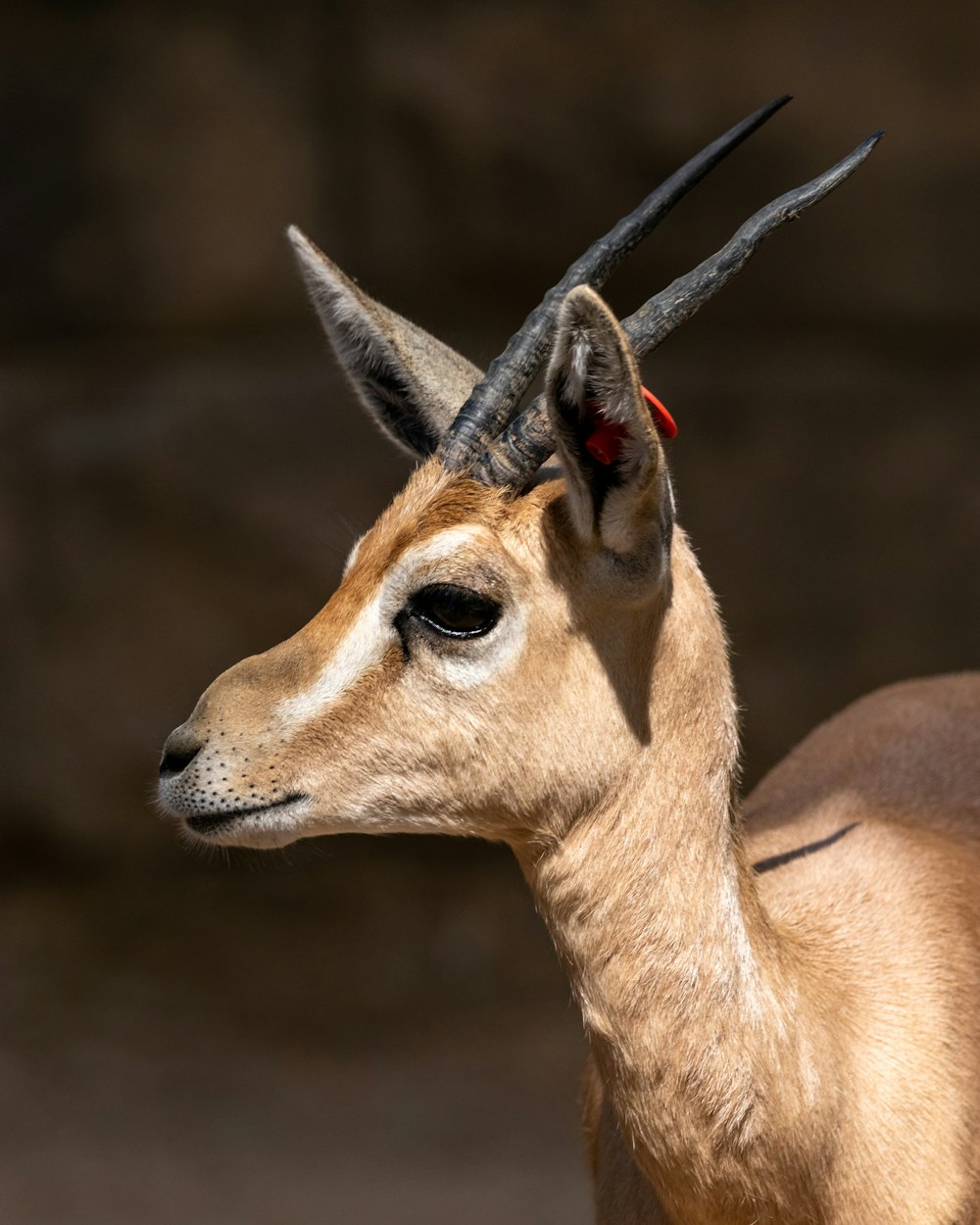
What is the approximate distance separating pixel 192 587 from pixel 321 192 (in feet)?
5.15

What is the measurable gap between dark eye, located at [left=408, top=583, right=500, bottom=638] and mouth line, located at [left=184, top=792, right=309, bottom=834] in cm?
36

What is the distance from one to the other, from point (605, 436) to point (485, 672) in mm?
421

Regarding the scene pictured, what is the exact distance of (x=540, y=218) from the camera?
5555 mm

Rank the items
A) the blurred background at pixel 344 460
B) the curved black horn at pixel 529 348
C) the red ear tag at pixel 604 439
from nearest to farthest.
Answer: the red ear tag at pixel 604 439 → the curved black horn at pixel 529 348 → the blurred background at pixel 344 460

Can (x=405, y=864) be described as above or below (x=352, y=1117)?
above

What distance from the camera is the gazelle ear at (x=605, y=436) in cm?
212

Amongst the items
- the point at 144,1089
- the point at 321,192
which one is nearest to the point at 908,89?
the point at 321,192

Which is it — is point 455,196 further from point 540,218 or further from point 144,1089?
point 144,1089

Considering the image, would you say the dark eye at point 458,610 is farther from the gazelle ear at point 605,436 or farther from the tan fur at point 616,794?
the gazelle ear at point 605,436

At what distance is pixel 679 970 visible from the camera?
2.39 meters

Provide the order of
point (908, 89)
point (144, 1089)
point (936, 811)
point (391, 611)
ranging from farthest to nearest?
point (144, 1089)
point (908, 89)
point (936, 811)
point (391, 611)

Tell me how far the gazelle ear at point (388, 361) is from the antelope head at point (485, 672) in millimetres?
412

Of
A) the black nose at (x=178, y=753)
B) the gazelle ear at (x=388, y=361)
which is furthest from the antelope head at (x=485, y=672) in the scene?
the gazelle ear at (x=388, y=361)

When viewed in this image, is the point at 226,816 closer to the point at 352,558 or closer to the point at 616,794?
the point at 352,558
